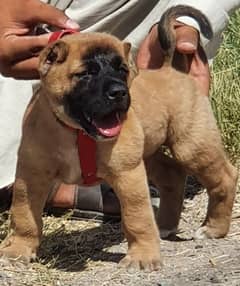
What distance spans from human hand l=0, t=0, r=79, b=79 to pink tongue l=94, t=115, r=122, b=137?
0.46 meters

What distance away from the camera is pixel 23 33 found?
145 inches

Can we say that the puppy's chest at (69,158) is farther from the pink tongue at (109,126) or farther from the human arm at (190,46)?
the human arm at (190,46)

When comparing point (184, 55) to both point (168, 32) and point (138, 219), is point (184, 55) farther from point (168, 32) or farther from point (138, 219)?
point (138, 219)

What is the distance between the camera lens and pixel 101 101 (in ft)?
10.3

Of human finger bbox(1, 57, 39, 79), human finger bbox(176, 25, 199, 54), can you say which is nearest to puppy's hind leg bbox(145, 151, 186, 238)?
human finger bbox(176, 25, 199, 54)

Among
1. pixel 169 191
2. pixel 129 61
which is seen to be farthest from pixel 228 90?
pixel 129 61

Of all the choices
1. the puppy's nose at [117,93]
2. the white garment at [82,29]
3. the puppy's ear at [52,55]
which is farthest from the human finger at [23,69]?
the white garment at [82,29]

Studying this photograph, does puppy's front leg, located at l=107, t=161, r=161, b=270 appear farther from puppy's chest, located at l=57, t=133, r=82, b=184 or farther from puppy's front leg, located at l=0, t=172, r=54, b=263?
puppy's front leg, located at l=0, t=172, r=54, b=263

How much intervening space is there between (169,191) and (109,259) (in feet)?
1.86

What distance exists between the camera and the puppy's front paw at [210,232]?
13.0 ft

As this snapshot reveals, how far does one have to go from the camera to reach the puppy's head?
3.17m

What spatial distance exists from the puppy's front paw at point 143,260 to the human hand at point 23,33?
0.80 metres

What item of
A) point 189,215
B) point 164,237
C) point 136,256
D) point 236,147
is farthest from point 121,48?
point 236,147

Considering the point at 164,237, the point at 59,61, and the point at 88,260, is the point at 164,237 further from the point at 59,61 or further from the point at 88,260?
the point at 59,61
